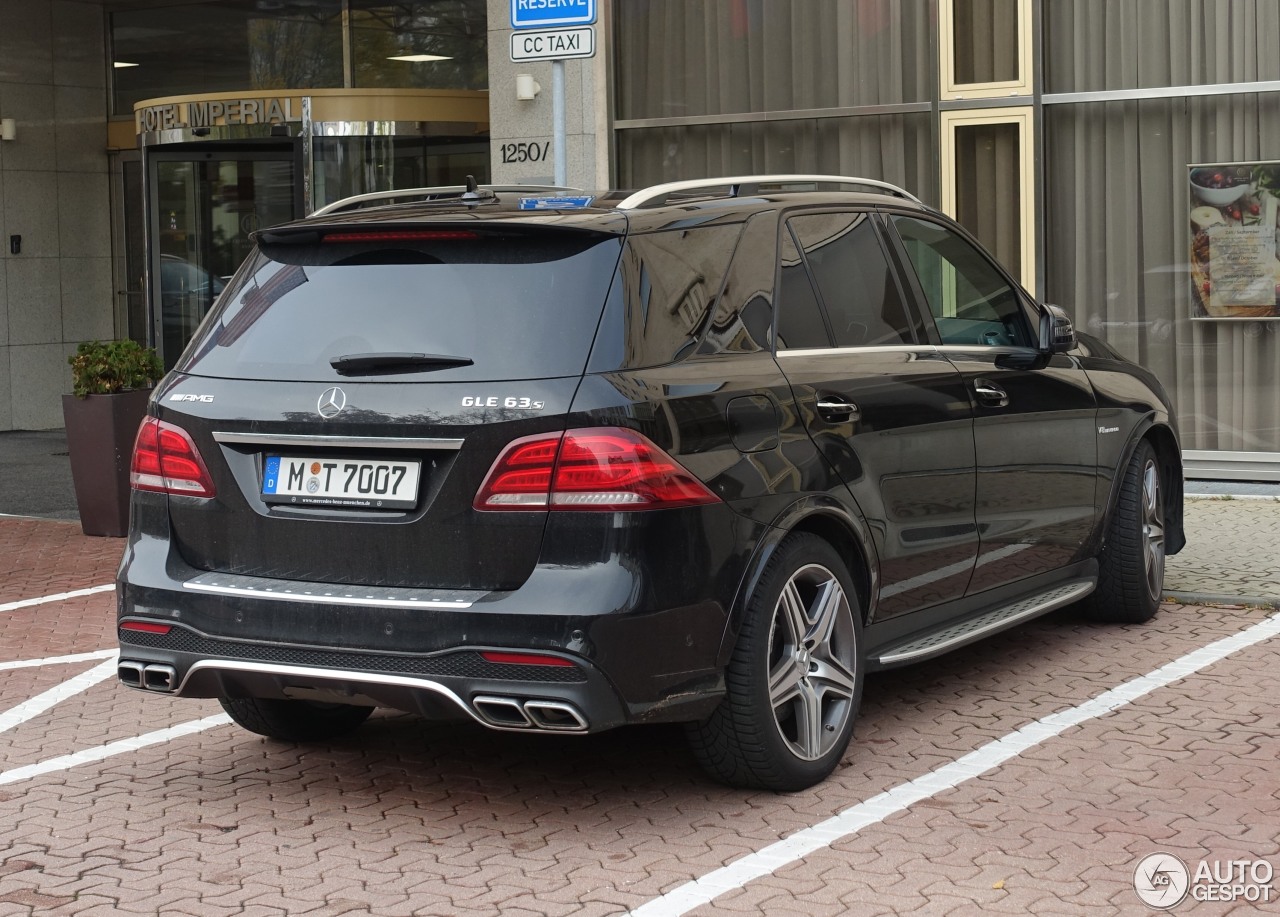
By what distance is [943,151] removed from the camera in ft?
41.0

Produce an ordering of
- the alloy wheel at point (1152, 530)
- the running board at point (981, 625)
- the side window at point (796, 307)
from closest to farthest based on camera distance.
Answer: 1. the side window at point (796, 307)
2. the running board at point (981, 625)
3. the alloy wheel at point (1152, 530)

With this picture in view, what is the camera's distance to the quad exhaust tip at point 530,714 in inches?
181

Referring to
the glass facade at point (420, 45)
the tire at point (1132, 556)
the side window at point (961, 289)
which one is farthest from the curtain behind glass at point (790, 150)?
the side window at point (961, 289)

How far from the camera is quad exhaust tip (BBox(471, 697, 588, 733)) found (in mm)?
4602

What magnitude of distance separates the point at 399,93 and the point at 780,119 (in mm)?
3353

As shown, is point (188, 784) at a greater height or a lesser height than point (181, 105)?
lesser

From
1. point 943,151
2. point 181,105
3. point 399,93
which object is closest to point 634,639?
point 943,151

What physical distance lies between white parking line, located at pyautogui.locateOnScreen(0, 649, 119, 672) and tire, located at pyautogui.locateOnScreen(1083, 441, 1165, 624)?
162 inches

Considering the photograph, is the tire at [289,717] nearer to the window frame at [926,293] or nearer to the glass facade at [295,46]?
the window frame at [926,293]

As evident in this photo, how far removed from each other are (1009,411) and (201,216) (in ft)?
36.2

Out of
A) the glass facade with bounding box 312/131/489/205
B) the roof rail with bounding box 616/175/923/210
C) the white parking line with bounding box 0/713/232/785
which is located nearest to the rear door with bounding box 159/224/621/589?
the roof rail with bounding box 616/175/923/210

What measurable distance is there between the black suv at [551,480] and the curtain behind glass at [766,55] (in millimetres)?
7098

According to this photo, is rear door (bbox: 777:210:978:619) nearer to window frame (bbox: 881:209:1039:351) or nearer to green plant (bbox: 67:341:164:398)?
window frame (bbox: 881:209:1039:351)

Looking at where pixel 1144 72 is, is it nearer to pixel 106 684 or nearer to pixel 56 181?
pixel 106 684
